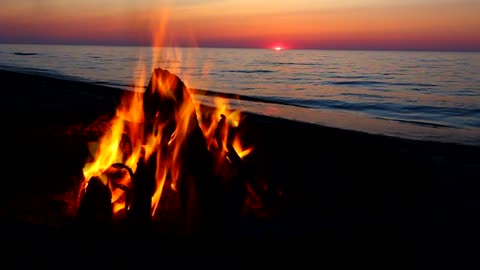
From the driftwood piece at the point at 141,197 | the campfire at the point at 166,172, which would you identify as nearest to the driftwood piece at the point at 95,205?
the campfire at the point at 166,172

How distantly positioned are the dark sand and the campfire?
1.11 feet

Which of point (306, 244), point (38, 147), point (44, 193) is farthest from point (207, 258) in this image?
point (38, 147)

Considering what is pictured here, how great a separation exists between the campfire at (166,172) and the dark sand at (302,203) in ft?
1.11

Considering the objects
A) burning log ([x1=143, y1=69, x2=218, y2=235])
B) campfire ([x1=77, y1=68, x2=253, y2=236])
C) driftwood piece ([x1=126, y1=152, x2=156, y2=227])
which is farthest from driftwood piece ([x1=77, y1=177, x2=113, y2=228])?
burning log ([x1=143, y1=69, x2=218, y2=235])

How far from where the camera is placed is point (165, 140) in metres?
4.64

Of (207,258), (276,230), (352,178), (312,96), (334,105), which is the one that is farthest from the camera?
(312,96)

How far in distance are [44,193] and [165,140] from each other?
77.5 inches

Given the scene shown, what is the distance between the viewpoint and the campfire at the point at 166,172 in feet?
14.0

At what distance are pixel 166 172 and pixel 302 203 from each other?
1780mm

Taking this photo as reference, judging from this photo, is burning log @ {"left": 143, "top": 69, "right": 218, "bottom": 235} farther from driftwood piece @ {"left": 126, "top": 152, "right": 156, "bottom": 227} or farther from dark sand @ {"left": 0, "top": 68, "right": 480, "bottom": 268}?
dark sand @ {"left": 0, "top": 68, "right": 480, "bottom": 268}

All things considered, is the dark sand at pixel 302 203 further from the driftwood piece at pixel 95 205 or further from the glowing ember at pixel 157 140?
the glowing ember at pixel 157 140

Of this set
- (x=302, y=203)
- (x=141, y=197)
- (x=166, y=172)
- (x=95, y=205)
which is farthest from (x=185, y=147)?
(x=302, y=203)

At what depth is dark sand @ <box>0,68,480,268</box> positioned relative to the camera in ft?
12.4

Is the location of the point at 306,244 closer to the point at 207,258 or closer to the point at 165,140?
the point at 207,258
